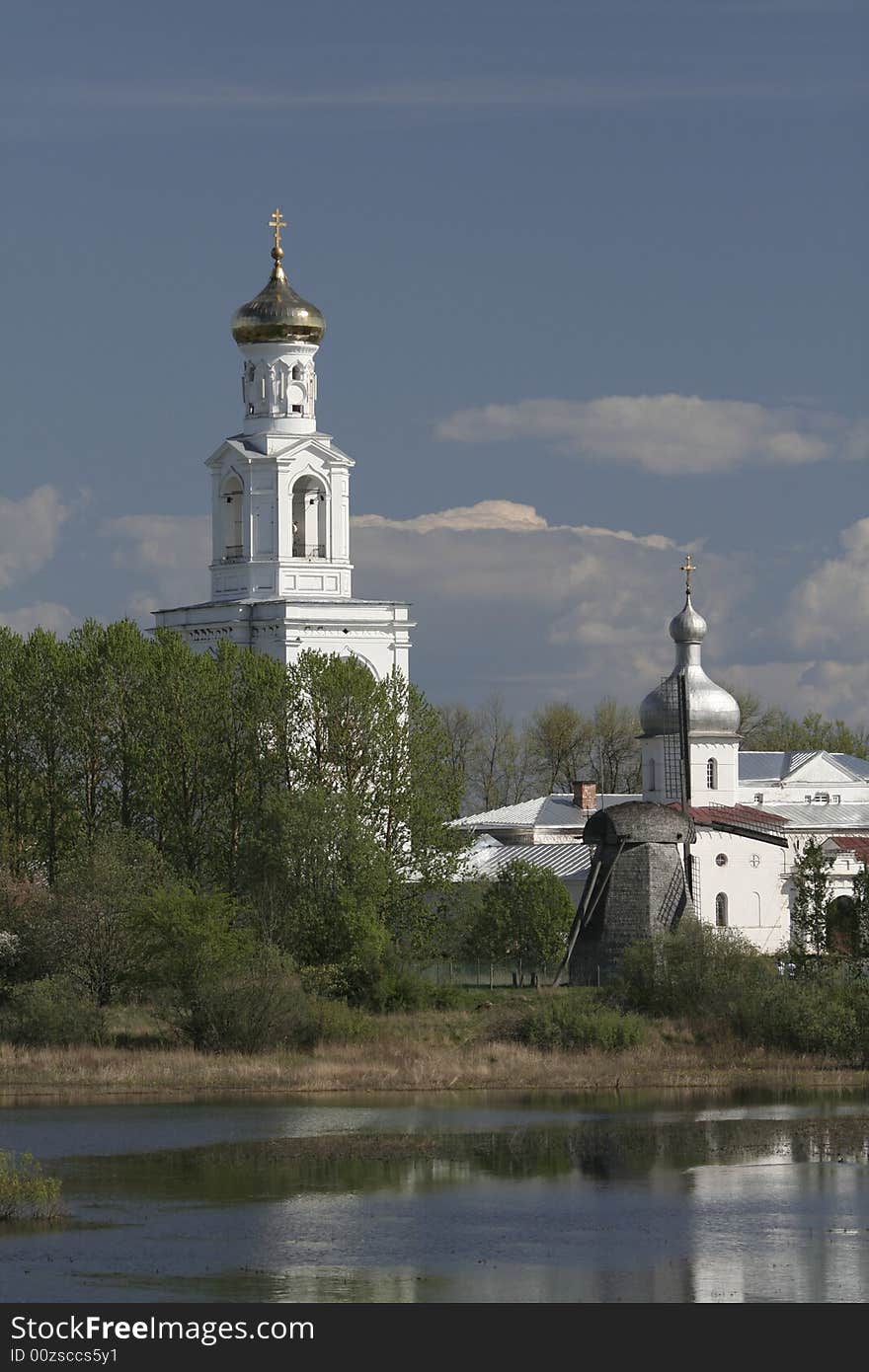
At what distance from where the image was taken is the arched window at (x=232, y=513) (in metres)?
61.7

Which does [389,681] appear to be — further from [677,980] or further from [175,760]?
[677,980]

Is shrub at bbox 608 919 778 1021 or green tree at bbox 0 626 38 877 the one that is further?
green tree at bbox 0 626 38 877

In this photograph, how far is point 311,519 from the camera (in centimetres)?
6178

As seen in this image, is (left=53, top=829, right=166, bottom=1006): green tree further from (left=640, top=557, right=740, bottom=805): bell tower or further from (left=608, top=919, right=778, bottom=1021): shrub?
(left=640, top=557, right=740, bottom=805): bell tower

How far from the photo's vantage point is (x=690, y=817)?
56.8m

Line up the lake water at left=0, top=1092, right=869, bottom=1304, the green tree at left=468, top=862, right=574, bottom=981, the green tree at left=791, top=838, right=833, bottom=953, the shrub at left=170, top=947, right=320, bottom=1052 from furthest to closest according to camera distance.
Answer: the green tree at left=468, top=862, right=574, bottom=981
the green tree at left=791, top=838, right=833, bottom=953
the shrub at left=170, top=947, right=320, bottom=1052
the lake water at left=0, top=1092, right=869, bottom=1304

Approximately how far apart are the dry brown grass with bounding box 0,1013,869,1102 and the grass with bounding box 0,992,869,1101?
16 millimetres

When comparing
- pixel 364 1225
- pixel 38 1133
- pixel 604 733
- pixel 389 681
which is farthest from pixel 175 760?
pixel 604 733

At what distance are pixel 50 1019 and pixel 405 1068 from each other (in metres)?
5.85

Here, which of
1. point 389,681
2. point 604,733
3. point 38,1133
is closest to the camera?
point 38,1133

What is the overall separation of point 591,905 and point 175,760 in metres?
8.86

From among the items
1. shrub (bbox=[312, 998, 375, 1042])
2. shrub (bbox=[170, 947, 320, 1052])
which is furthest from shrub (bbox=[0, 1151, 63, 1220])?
shrub (bbox=[312, 998, 375, 1042])

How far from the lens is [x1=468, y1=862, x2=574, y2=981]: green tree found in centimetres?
5766

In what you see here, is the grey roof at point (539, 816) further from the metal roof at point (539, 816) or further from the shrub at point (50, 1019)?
the shrub at point (50, 1019)
